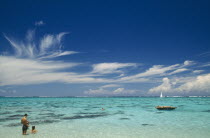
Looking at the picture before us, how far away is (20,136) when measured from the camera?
1680 centimetres

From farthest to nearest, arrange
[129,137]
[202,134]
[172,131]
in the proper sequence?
[172,131] < [202,134] < [129,137]

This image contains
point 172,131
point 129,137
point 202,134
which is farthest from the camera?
point 172,131

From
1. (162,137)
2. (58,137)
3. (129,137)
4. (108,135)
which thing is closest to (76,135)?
(58,137)

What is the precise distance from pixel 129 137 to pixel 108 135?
2113 millimetres

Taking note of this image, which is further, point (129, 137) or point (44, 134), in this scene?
point (44, 134)

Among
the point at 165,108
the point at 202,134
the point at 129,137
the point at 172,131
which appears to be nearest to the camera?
the point at 129,137

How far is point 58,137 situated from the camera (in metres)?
16.5

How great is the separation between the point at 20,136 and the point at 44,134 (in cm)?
217

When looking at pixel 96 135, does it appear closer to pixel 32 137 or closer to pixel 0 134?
pixel 32 137

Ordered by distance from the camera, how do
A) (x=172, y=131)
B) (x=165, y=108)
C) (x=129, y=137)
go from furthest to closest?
(x=165, y=108) → (x=172, y=131) → (x=129, y=137)

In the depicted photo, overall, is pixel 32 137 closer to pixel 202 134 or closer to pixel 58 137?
pixel 58 137

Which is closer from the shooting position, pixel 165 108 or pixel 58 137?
pixel 58 137

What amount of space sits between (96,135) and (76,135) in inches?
76.8

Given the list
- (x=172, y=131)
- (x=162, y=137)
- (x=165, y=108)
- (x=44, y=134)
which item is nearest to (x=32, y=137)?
(x=44, y=134)
